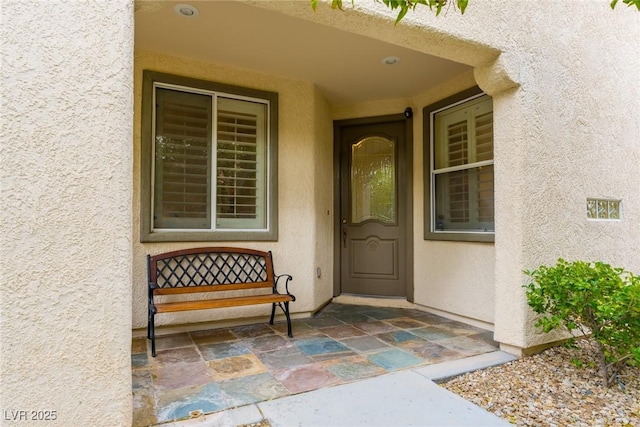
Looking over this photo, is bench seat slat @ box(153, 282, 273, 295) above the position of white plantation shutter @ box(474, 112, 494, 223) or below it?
below

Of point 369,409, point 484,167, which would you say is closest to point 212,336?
point 369,409

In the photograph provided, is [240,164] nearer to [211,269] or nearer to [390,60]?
[211,269]

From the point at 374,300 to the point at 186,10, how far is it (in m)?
3.83

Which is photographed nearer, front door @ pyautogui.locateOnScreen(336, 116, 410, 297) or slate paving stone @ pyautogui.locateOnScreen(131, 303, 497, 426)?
slate paving stone @ pyautogui.locateOnScreen(131, 303, 497, 426)

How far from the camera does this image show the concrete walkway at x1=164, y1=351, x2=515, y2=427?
182 centimetres

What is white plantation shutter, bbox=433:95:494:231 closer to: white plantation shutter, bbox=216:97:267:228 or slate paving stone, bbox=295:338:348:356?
slate paving stone, bbox=295:338:348:356

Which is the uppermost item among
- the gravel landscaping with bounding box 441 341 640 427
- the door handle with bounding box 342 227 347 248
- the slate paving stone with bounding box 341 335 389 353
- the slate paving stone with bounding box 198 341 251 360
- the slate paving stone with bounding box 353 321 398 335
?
the door handle with bounding box 342 227 347 248

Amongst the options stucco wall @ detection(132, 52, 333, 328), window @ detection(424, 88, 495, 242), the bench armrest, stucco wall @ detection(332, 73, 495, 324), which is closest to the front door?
stucco wall @ detection(332, 73, 495, 324)

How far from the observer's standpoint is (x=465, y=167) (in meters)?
3.80

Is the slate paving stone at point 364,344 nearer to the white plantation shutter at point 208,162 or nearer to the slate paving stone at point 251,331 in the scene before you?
the slate paving stone at point 251,331

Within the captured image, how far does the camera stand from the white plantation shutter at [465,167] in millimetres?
3586

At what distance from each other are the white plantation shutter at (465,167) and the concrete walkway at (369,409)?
206 centimetres

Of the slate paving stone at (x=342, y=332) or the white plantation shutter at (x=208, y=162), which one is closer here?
the slate paving stone at (x=342, y=332)

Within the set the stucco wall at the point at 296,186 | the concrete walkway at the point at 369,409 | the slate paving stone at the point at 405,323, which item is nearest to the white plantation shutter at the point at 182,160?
the stucco wall at the point at 296,186
